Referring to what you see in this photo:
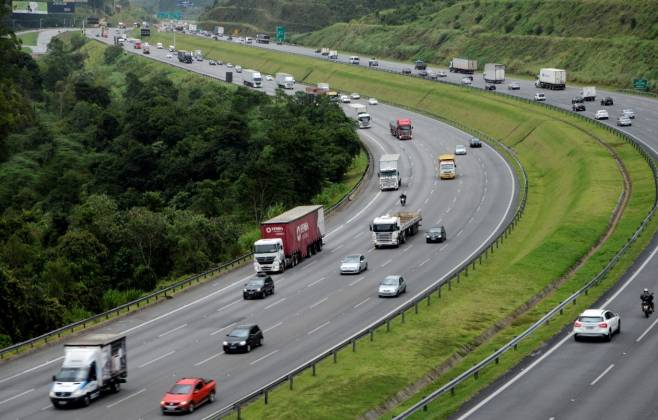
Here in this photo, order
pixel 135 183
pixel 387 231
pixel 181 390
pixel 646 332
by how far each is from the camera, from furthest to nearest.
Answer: pixel 135 183, pixel 387 231, pixel 646 332, pixel 181 390

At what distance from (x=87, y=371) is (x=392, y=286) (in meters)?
26.3

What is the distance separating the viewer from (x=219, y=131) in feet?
454

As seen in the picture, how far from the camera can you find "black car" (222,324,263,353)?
59656 mm

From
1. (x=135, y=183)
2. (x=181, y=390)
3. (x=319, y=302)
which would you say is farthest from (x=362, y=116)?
(x=181, y=390)

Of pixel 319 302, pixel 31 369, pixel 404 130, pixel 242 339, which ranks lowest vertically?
pixel 31 369

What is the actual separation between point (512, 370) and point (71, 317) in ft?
123

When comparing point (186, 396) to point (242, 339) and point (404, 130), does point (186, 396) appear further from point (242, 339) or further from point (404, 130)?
point (404, 130)

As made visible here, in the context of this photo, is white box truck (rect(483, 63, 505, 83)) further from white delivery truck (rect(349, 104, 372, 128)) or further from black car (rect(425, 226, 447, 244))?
black car (rect(425, 226, 447, 244))

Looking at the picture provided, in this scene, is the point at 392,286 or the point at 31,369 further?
the point at 392,286

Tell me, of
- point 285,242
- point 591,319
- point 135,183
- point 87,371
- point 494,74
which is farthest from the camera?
point 494,74

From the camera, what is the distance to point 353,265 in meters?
80.8

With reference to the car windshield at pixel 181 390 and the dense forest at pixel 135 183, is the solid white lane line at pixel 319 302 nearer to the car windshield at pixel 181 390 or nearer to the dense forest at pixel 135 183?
the dense forest at pixel 135 183

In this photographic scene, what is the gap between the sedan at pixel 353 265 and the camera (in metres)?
80.6

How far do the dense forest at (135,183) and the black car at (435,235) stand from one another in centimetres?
1605
